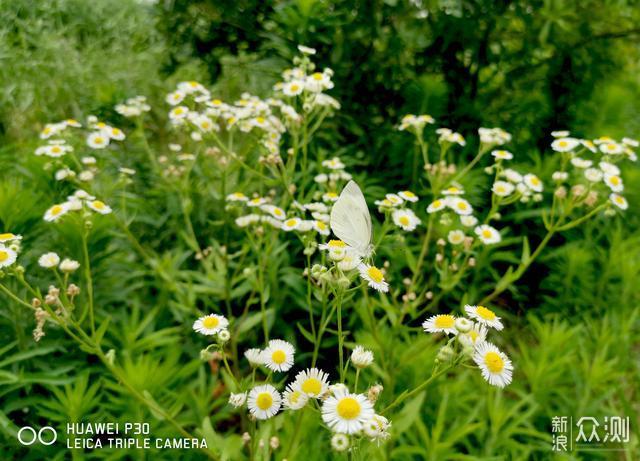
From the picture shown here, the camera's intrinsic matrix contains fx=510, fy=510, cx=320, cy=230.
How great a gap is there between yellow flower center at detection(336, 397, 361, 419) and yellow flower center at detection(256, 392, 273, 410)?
0.19 meters

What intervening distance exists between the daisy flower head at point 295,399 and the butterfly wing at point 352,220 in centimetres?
32

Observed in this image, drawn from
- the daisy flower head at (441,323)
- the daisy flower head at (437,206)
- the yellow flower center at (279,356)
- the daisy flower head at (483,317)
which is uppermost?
the daisy flower head at (483,317)

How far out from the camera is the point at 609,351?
2.03 m

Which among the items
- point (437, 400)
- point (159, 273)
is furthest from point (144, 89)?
point (437, 400)

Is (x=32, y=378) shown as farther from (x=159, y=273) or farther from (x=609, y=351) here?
(x=609, y=351)

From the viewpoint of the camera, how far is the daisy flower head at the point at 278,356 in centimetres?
97

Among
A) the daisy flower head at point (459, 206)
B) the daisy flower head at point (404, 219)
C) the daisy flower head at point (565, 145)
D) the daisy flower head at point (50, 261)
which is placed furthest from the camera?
the daisy flower head at point (565, 145)

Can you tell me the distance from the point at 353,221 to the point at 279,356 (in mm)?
328

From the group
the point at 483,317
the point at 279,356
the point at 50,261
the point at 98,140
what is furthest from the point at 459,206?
the point at 98,140

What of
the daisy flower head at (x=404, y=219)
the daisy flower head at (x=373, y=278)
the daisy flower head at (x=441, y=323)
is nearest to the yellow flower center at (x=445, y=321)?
the daisy flower head at (x=441, y=323)

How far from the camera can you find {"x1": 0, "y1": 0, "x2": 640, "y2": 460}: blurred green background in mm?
1748

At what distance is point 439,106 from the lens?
8.43ft

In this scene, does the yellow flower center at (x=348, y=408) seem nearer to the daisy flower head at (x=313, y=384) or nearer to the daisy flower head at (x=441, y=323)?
the daisy flower head at (x=313, y=384)

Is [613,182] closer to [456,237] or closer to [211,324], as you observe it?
→ [456,237]
